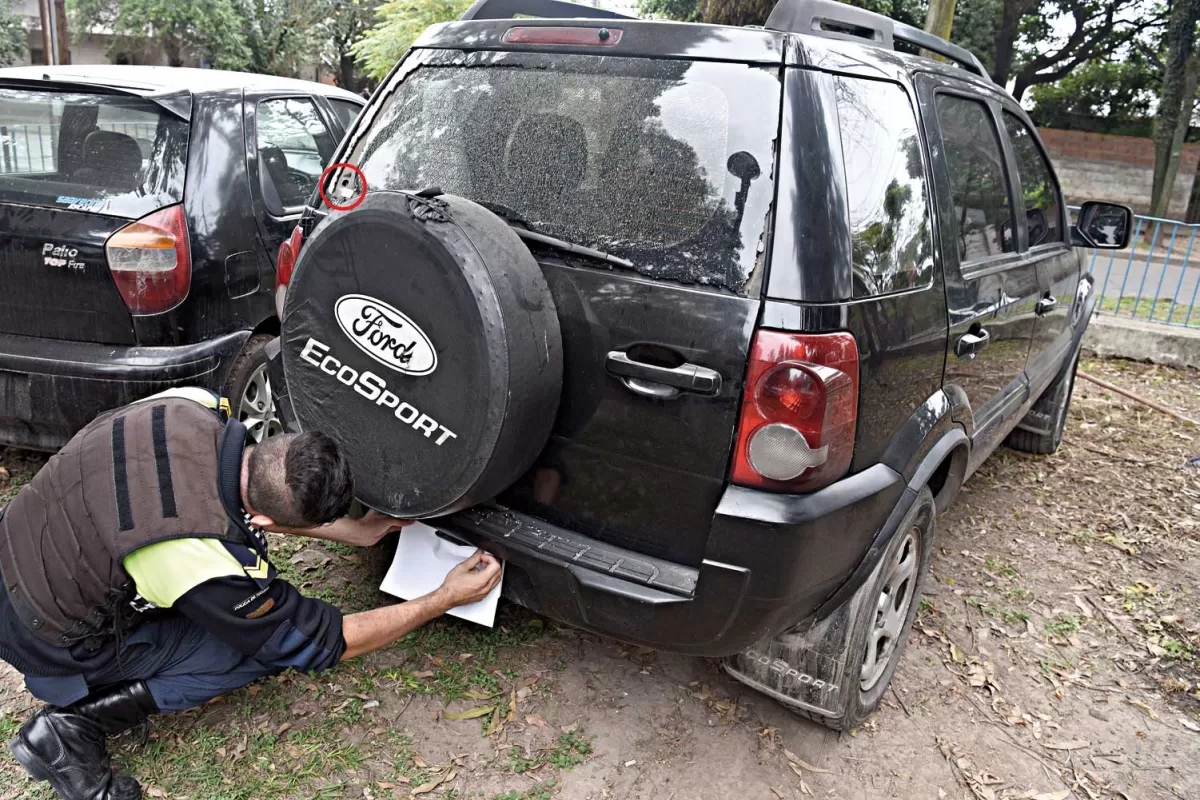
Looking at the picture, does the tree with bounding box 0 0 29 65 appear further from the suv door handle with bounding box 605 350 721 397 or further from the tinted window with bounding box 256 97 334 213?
the suv door handle with bounding box 605 350 721 397

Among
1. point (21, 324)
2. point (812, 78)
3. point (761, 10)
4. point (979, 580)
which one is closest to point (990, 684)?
point (979, 580)

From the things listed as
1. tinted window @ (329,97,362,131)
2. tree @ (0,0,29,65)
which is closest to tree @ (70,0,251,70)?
tree @ (0,0,29,65)

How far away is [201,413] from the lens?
7.56 ft

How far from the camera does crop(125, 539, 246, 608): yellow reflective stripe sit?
7.06ft

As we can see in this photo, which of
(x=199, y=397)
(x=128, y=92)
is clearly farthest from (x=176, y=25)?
(x=199, y=397)

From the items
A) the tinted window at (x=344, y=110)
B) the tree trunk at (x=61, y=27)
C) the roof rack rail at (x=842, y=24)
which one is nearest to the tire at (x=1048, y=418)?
the roof rack rail at (x=842, y=24)

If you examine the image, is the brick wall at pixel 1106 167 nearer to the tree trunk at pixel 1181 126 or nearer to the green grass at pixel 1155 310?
the tree trunk at pixel 1181 126

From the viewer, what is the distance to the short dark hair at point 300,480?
214 centimetres

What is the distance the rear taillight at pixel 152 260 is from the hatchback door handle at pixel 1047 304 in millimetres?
3378

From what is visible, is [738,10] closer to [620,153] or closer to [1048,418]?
[1048,418]

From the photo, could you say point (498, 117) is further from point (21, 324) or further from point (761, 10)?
point (761, 10)

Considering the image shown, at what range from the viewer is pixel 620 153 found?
2.33 metres

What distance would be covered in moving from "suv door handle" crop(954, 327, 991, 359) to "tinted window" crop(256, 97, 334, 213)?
278 centimetres

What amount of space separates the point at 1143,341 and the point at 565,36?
7380 millimetres
